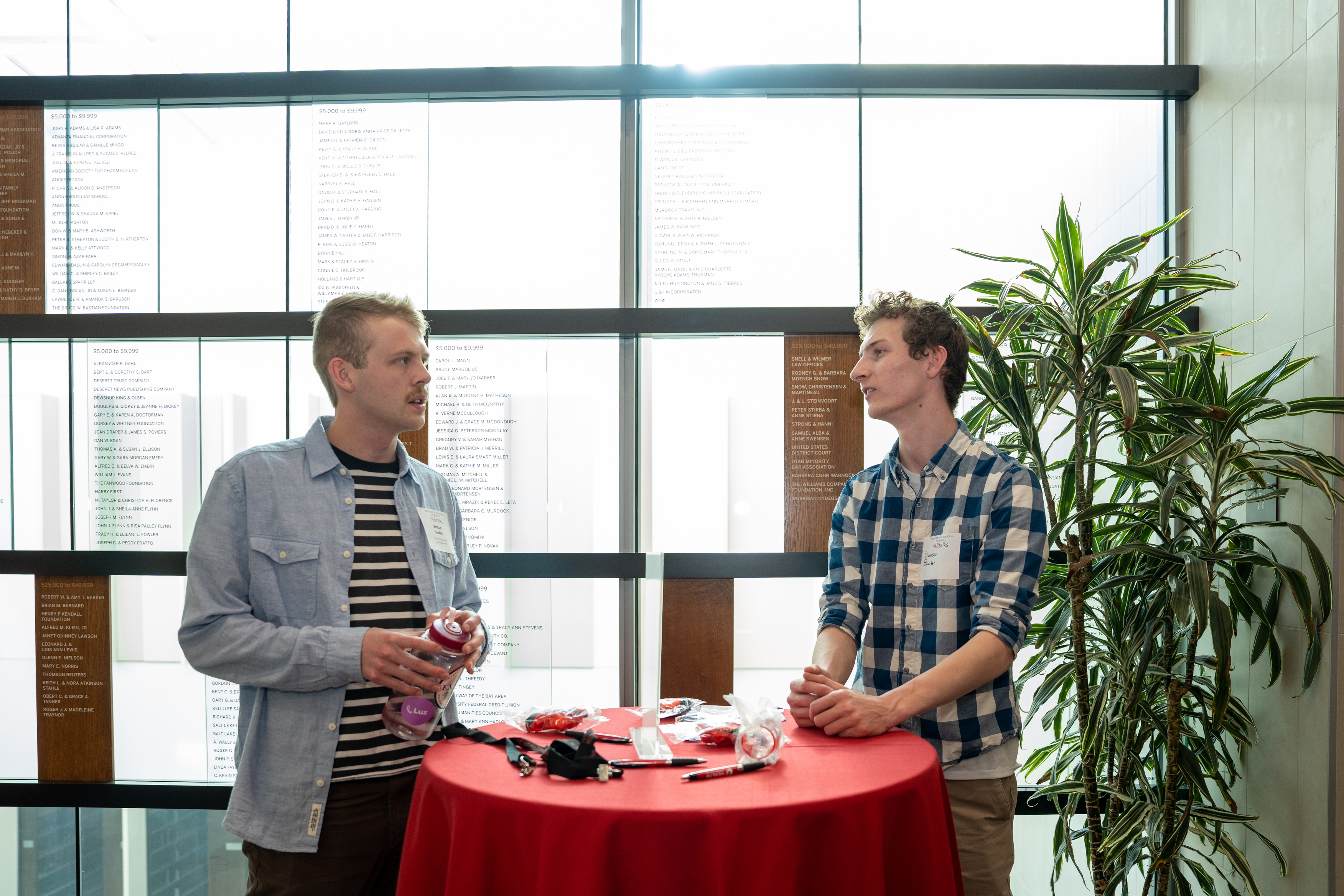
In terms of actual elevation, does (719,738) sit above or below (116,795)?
above

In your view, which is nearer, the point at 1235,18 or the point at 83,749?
→ the point at 1235,18

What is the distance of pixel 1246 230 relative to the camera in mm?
2523

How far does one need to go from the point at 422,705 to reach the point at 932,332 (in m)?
1.45

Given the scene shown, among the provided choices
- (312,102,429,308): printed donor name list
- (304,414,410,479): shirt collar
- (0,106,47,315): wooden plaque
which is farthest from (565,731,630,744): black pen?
(0,106,47,315): wooden plaque

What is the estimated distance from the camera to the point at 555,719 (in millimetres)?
1750

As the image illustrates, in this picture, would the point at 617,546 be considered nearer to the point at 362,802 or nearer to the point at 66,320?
the point at 362,802

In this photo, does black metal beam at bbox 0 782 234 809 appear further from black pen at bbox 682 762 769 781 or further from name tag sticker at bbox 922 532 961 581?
name tag sticker at bbox 922 532 961 581

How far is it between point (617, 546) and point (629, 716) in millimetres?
1030

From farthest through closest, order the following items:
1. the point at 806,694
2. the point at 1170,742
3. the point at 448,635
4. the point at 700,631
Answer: the point at 700,631, the point at 1170,742, the point at 806,694, the point at 448,635

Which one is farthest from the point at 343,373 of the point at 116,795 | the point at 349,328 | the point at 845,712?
the point at 116,795

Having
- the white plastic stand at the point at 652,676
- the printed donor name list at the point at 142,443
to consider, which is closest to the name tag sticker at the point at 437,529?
the white plastic stand at the point at 652,676

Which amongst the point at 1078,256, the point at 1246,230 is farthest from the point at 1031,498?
the point at 1246,230

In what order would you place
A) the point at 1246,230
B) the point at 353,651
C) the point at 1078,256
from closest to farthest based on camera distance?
1. the point at 353,651
2. the point at 1078,256
3. the point at 1246,230

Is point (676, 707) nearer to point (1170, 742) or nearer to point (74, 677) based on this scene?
point (1170, 742)
